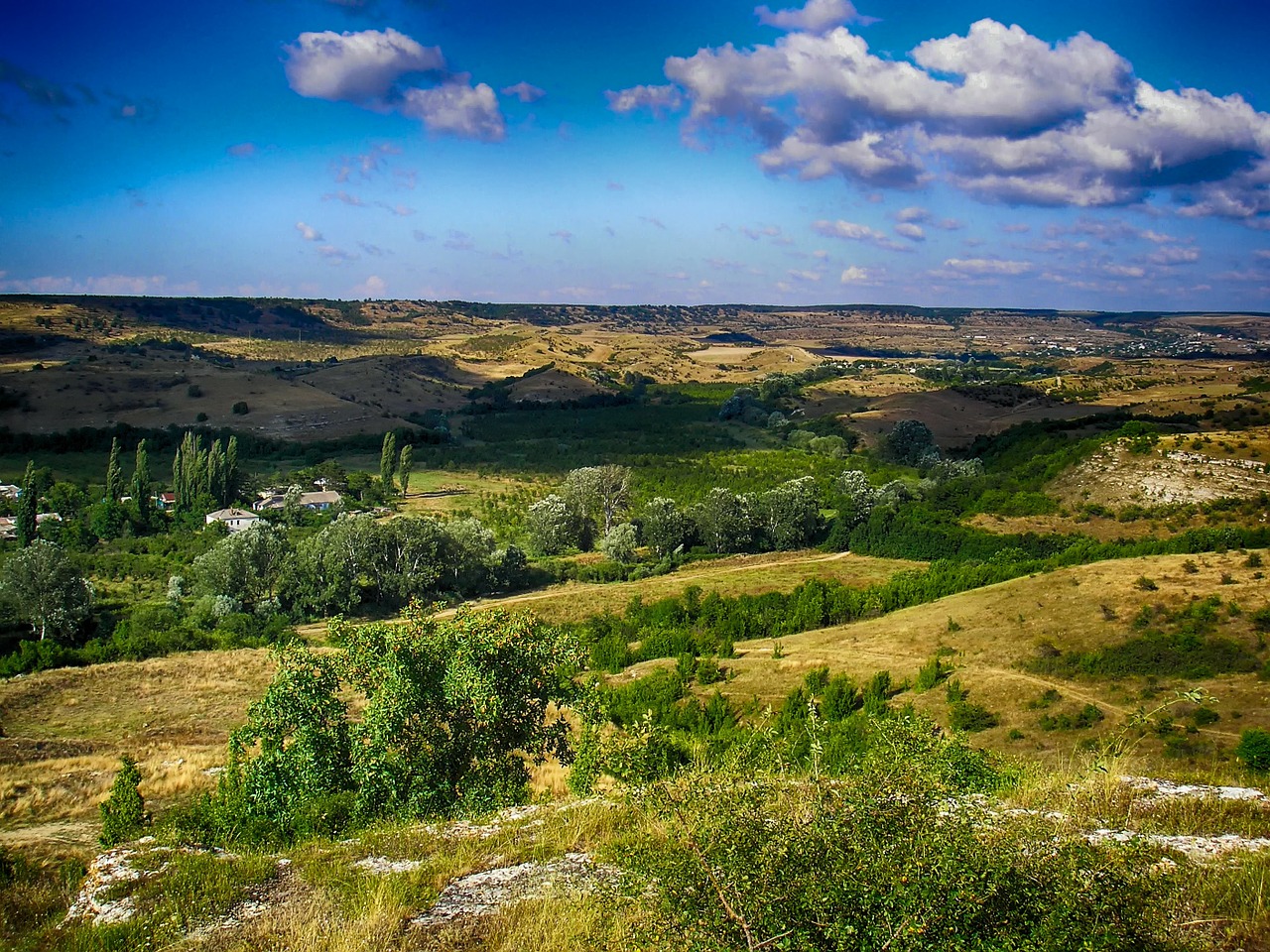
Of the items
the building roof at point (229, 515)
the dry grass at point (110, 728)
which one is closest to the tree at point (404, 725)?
the dry grass at point (110, 728)

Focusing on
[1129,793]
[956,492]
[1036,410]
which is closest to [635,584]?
[956,492]

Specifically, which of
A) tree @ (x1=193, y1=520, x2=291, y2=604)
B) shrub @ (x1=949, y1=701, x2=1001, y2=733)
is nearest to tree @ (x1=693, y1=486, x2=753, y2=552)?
tree @ (x1=193, y1=520, x2=291, y2=604)

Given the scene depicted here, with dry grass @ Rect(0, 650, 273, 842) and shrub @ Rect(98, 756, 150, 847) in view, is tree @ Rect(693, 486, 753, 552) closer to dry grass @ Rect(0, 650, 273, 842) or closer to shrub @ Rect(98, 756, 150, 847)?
dry grass @ Rect(0, 650, 273, 842)

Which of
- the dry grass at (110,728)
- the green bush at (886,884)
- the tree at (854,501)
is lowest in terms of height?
the dry grass at (110,728)

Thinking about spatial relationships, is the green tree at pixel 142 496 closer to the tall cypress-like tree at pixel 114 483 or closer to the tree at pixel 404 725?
the tall cypress-like tree at pixel 114 483

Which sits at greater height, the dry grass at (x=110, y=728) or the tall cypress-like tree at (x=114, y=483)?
the tall cypress-like tree at (x=114, y=483)

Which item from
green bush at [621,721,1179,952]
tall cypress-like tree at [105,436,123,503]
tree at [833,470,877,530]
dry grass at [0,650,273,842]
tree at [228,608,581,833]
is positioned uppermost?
green bush at [621,721,1179,952]

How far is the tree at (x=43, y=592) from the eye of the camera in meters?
34.9

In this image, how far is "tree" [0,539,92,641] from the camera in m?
34.9

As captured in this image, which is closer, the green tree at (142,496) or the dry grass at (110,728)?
the dry grass at (110,728)

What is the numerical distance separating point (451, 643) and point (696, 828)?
850 cm

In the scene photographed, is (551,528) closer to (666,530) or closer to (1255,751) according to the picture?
(666,530)

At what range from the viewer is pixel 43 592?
35.2 metres

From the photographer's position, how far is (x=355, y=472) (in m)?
71.6
